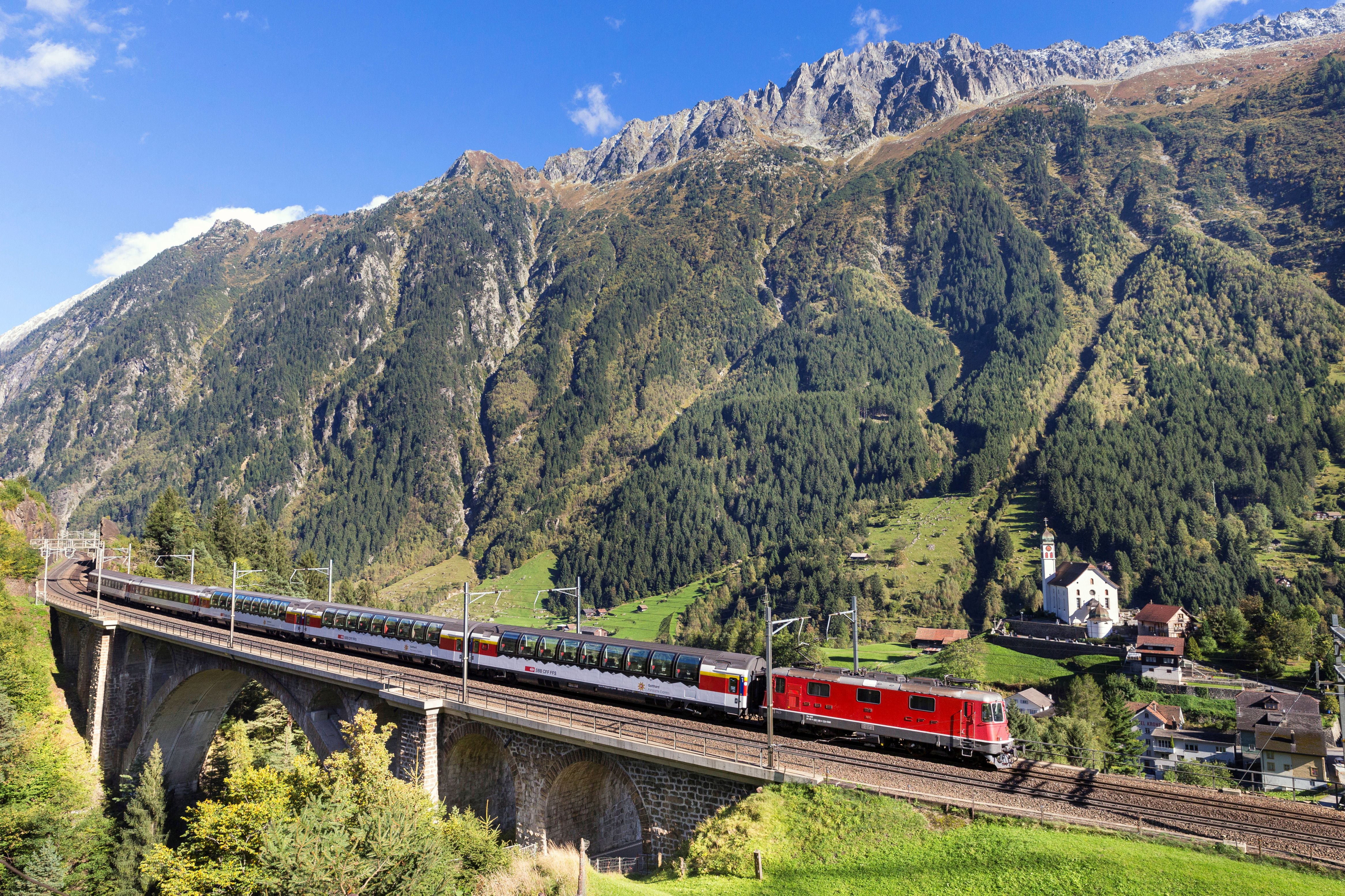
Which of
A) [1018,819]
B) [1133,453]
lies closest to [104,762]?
[1018,819]

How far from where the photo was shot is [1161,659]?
99.5m

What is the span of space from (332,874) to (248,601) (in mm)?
47357

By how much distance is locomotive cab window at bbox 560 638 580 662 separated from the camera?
37.5 metres

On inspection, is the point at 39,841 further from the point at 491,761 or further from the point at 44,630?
the point at 44,630

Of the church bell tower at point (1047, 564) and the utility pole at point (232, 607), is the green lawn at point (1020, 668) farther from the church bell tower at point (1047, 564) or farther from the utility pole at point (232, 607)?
the utility pole at point (232, 607)

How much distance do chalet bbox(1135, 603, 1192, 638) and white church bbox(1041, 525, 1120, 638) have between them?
5.98 m

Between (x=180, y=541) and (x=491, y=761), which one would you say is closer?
(x=491, y=761)

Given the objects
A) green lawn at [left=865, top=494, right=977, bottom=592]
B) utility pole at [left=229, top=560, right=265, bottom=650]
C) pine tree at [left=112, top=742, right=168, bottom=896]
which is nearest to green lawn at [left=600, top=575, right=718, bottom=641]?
green lawn at [left=865, top=494, right=977, bottom=592]

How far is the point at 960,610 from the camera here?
14300 cm

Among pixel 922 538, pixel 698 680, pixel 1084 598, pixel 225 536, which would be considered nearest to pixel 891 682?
pixel 698 680

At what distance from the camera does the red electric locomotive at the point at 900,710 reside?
27.4m

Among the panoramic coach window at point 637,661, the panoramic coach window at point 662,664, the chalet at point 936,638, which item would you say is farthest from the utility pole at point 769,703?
the chalet at point 936,638

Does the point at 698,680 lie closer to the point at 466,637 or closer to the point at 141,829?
the point at 466,637

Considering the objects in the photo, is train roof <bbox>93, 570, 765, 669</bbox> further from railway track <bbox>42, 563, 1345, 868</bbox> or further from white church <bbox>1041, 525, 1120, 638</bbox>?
white church <bbox>1041, 525, 1120, 638</bbox>
